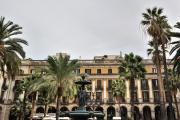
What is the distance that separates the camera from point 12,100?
220 ft

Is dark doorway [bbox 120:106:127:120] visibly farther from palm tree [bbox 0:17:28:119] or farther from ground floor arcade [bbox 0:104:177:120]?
palm tree [bbox 0:17:28:119]

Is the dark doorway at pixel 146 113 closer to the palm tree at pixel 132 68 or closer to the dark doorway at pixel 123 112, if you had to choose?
the dark doorway at pixel 123 112

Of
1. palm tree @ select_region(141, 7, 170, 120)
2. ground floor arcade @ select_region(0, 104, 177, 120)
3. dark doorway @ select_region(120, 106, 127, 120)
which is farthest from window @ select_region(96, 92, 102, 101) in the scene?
palm tree @ select_region(141, 7, 170, 120)

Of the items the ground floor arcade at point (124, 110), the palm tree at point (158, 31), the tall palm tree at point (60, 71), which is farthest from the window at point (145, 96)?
the tall palm tree at point (60, 71)

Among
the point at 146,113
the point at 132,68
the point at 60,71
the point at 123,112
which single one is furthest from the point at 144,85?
the point at 60,71

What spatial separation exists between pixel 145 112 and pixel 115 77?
39.4 feet

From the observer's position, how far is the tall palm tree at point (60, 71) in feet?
97.6

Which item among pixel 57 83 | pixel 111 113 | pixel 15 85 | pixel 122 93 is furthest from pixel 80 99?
pixel 15 85

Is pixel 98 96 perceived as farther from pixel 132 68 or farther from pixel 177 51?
pixel 177 51

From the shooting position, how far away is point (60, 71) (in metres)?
30.5

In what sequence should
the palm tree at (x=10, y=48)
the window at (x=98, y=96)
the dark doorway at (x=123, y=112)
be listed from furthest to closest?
the window at (x=98, y=96) < the dark doorway at (x=123, y=112) < the palm tree at (x=10, y=48)

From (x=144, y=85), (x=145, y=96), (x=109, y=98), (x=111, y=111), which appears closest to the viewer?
(x=145, y=96)

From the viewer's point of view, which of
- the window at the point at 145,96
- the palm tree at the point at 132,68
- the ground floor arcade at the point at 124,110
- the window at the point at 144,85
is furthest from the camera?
the window at the point at 144,85

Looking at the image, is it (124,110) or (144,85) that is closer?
(124,110)
